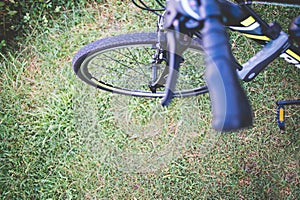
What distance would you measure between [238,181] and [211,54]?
1.46 meters

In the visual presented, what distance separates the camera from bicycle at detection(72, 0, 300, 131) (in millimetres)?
732

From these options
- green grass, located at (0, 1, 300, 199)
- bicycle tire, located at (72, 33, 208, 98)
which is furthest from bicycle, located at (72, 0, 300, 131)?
green grass, located at (0, 1, 300, 199)

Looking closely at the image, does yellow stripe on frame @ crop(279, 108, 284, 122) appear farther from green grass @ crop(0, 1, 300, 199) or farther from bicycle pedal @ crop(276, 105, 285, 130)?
green grass @ crop(0, 1, 300, 199)

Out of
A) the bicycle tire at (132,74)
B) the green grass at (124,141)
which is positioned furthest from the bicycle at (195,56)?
the green grass at (124,141)

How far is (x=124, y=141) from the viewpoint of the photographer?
84.2 inches

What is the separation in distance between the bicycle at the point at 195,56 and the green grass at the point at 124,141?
0.13 m

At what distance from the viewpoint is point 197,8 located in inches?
35.5

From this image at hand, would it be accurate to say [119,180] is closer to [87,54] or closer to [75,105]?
[75,105]

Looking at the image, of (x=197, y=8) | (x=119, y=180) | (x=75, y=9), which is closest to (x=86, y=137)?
(x=119, y=180)

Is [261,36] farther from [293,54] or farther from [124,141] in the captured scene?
[124,141]

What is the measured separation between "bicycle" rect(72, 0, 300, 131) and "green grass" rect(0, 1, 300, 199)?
13 centimetres

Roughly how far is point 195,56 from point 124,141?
0.62 m

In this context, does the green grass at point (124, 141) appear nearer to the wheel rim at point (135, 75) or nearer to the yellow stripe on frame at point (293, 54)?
the wheel rim at point (135, 75)

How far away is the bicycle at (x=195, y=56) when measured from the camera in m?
0.73
